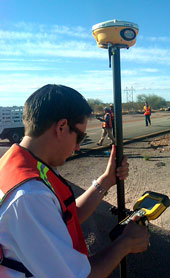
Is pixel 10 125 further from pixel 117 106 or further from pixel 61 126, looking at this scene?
pixel 61 126

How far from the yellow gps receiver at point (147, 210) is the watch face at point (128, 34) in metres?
1.06

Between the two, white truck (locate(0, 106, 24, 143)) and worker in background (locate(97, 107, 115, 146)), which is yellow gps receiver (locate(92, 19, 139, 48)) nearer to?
worker in background (locate(97, 107, 115, 146))

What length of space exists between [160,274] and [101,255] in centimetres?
197

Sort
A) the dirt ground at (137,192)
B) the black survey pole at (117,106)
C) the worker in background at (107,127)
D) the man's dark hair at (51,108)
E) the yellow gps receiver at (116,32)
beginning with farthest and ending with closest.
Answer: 1. the worker in background at (107,127)
2. the dirt ground at (137,192)
3. the black survey pole at (117,106)
4. the yellow gps receiver at (116,32)
5. the man's dark hair at (51,108)

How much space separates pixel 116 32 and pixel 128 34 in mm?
80

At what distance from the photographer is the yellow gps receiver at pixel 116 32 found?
1713mm

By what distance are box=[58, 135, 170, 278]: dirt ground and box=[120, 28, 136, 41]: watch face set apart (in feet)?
7.45

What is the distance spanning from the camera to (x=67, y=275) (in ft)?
3.66

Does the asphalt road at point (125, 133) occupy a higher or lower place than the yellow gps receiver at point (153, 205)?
lower

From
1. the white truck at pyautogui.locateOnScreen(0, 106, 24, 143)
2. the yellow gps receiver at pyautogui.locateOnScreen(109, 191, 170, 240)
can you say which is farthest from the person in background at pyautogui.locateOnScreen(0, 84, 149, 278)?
the white truck at pyautogui.locateOnScreen(0, 106, 24, 143)

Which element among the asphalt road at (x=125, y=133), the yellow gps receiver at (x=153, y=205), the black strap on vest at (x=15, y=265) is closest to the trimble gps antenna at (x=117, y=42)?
the yellow gps receiver at (x=153, y=205)

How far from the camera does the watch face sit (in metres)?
1.74

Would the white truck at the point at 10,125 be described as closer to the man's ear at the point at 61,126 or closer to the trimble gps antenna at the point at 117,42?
the trimble gps antenna at the point at 117,42

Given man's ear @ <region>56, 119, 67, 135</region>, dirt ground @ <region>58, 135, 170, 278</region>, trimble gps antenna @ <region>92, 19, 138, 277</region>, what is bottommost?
dirt ground @ <region>58, 135, 170, 278</region>
